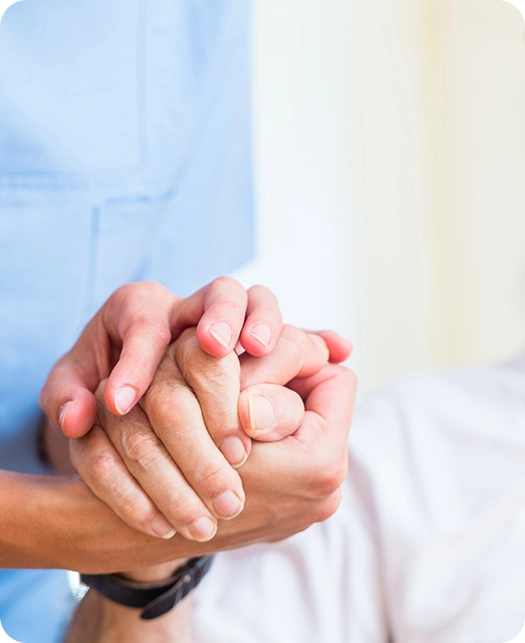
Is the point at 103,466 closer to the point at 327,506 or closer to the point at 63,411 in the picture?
the point at 63,411

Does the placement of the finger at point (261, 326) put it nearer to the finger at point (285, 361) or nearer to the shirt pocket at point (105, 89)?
the finger at point (285, 361)

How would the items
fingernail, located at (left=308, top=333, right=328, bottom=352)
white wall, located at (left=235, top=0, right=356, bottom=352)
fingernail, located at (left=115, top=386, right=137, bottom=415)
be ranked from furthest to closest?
white wall, located at (left=235, top=0, right=356, bottom=352) < fingernail, located at (left=308, top=333, right=328, bottom=352) < fingernail, located at (left=115, top=386, right=137, bottom=415)

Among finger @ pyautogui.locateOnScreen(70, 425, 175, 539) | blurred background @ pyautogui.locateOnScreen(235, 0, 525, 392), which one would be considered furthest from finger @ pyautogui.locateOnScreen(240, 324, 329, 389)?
blurred background @ pyautogui.locateOnScreen(235, 0, 525, 392)

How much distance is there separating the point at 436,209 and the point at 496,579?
3.07 ft

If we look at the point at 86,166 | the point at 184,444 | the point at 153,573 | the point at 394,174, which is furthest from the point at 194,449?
the point at 394,174

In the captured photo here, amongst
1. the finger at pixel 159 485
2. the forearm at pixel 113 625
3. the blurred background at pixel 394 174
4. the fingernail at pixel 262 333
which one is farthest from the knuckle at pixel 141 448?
the blurred background at pixel 394 174

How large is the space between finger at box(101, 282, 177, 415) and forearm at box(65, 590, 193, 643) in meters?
0.24

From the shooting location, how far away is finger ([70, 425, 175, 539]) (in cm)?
46

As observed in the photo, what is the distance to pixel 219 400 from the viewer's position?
1.53 ft

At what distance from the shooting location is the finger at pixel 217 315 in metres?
0.46

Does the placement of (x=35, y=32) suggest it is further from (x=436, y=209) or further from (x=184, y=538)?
(x=436, y=209)

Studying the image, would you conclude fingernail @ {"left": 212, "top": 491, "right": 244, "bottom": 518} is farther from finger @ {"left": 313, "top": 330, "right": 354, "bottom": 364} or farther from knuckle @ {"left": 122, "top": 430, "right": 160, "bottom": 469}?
finger @ {"left": 313, "top": 330, "right": 354, "bottom": 364}

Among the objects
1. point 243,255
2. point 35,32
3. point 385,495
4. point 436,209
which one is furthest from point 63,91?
point 436,209

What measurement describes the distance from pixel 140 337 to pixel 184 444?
0.30 feet
